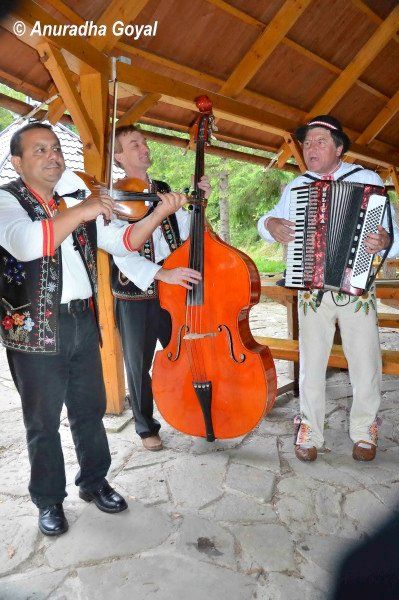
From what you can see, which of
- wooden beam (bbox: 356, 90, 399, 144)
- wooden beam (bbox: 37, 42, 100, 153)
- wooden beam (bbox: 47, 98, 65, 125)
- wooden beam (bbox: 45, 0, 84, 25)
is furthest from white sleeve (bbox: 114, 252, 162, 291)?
wooden beam (bbox: 356, 90, 399, 144)

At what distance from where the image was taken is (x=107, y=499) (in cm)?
232

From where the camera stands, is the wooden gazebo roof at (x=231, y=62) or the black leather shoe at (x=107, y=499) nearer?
the black leather shoe at (x=107, y=499)

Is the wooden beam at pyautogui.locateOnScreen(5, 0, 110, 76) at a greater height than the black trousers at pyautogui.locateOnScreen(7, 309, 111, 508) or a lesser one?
greater

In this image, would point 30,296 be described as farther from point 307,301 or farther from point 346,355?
point 346,355

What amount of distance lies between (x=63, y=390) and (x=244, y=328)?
3.22 feet

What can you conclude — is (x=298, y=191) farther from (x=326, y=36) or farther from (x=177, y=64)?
(x=326, y=36)

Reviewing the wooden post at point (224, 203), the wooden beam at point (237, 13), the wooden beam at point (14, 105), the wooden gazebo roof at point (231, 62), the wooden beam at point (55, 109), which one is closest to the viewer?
the wooden gazebo roof at point (231, 62)

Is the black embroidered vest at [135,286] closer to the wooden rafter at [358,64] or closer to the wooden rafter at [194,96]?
the wooden rafter at [194,96]

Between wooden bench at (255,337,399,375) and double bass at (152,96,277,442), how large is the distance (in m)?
0.83

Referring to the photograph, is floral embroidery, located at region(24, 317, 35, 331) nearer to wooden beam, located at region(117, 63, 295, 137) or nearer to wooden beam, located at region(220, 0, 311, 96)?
wooden beam, located at region(117, 63, 295, 137)

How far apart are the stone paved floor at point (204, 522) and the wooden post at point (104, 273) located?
449 millimetres

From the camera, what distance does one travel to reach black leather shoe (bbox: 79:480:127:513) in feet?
7.53

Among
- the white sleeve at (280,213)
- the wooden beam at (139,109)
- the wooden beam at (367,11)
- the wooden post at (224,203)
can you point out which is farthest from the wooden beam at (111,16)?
the wooden post at (224,203)

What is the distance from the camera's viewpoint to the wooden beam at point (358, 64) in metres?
5.26
